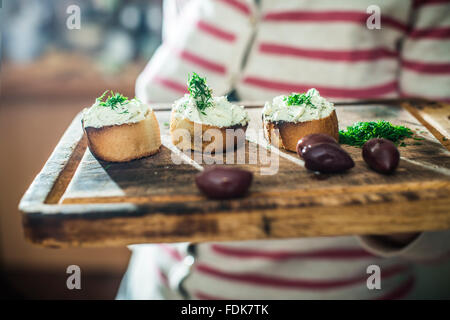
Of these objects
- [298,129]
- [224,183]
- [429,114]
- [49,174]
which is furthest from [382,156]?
[49,174]

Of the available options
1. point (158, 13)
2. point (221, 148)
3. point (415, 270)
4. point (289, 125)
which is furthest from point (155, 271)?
point (158, 13)

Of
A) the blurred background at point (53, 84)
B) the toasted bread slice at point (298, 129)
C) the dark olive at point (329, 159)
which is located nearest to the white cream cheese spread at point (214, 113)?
the toasted bread slice at point (298, 129)

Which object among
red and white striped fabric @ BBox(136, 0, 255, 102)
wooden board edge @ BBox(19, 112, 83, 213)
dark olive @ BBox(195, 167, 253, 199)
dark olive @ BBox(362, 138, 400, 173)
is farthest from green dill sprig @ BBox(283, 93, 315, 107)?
wooden board edge @ BBox(19, 112, 83, 213)

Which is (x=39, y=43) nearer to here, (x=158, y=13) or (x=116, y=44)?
(x=116, y=44)

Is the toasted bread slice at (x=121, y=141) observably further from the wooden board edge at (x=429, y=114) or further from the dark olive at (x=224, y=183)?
the wooden board edge at (x=429, y=114)

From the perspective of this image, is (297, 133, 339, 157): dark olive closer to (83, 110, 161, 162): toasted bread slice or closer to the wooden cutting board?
the wooden cutting board

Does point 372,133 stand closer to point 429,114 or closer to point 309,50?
point 429,114
